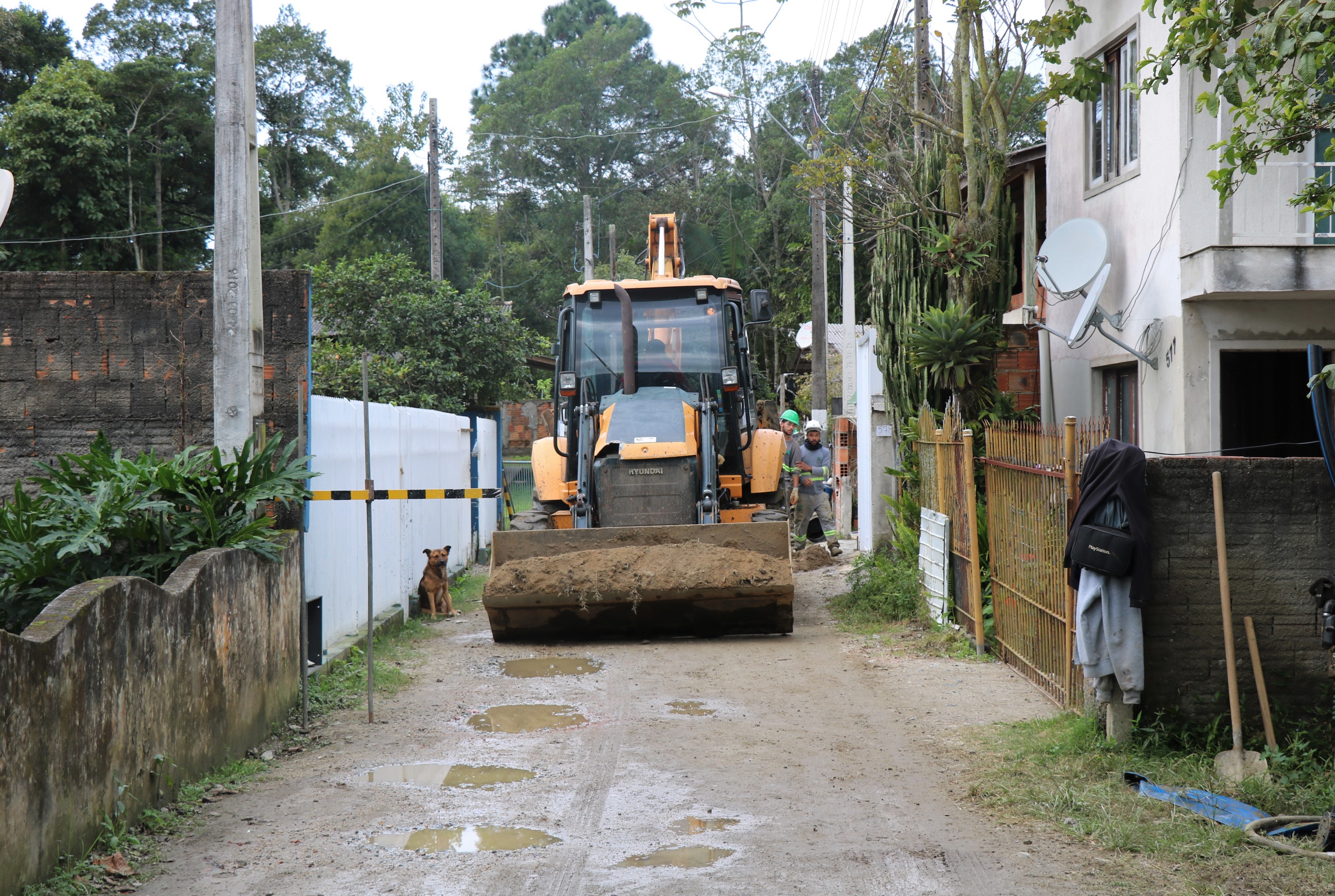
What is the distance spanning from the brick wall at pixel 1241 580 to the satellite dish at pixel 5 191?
597 centimetres

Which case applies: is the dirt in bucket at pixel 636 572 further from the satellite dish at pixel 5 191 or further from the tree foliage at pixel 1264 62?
the satellite dish at pixel 5 191

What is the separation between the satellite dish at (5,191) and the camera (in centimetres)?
536

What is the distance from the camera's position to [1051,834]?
5.39 meters

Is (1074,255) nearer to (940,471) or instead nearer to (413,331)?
(940,471)

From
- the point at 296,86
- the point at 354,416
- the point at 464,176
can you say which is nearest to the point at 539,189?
the point at 464,176

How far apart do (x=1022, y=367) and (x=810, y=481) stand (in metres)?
4.80

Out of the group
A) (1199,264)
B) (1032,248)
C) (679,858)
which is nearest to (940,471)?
(1199,264)

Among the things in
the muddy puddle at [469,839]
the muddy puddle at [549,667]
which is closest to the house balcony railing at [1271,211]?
the muddy puddle at [549,667]

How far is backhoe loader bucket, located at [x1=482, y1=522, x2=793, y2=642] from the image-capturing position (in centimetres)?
1011

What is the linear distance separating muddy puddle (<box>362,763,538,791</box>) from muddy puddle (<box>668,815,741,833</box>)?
114 centimetres

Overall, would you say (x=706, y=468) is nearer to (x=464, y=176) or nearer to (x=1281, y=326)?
(x=1281, y=326)

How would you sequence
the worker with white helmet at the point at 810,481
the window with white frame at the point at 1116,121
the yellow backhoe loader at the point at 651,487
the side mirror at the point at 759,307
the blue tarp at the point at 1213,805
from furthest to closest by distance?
the worker with white helmet at the point at 810,481
the side mirror at the point at 759,307
the window with white frame at the point at 1116,121
the yellow backhoe loader at the point at 651,487
the blue tarp at the point at 1213,805

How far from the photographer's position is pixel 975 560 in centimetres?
989

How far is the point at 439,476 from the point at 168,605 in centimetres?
833
